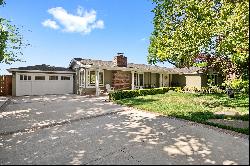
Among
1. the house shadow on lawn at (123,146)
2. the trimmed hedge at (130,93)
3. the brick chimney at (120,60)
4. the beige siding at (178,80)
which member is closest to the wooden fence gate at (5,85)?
the brick chimney at (120,60)

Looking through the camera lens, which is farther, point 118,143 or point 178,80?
point 178,80

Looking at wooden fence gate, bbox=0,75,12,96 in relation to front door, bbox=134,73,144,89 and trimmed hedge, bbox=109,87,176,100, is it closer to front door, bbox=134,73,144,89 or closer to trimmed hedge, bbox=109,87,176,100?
trimmed hedge, bbox=109,87,176,100

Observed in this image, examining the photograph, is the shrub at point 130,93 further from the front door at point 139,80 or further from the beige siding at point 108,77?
the beige siding at point 108,77

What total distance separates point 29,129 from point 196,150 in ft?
20.9

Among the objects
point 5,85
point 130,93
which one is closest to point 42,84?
point 5,85

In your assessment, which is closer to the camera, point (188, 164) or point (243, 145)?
point (188, 164)

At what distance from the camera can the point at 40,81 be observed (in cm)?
2541

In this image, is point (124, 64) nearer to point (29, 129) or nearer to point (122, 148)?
point (29, 129)

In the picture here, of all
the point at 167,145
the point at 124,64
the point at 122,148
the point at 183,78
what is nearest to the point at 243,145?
the point at 167,145

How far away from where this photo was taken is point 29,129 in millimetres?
8820

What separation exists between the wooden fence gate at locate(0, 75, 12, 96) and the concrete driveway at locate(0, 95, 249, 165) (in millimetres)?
15929

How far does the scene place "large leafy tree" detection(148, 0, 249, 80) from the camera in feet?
23.8

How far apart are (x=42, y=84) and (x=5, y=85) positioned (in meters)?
3.81

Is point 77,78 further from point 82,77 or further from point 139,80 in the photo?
point 139,80
